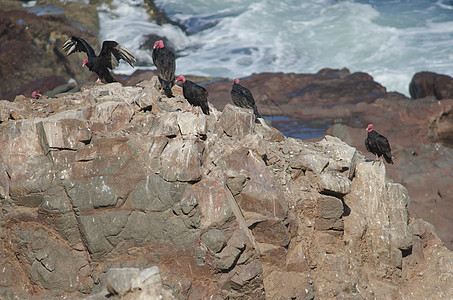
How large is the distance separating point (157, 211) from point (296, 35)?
34145 mm

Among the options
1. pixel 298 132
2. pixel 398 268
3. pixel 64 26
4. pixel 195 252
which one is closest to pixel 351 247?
pixel 398 268

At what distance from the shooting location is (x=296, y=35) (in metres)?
40.2

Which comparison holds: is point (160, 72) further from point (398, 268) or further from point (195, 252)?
point (398, 268)

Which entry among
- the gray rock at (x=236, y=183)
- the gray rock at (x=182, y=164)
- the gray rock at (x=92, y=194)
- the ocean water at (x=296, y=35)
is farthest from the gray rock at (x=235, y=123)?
the ocean water at (x=296, y=35)

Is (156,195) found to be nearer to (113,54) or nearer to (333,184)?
(333,184)

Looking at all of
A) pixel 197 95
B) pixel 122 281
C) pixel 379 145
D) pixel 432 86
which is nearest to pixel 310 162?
pixel 379 145

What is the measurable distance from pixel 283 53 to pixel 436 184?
22.4 meters

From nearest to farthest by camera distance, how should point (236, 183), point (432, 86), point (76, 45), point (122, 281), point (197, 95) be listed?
point (122, 281)
point (236, 183)
point (197, 95)
point (76, 45)
point (432, 86)

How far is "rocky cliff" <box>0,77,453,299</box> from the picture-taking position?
27.6ft

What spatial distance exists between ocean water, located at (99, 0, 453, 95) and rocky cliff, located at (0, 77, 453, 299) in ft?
78.7

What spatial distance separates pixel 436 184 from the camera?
16.2 meters

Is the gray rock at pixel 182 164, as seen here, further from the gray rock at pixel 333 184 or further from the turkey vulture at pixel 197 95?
the gray rock at pixel 333 184

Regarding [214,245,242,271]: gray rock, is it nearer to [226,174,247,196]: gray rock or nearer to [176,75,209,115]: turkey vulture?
[226,174,247,196]: gray rock

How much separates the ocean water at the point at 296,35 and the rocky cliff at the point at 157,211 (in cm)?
2399
